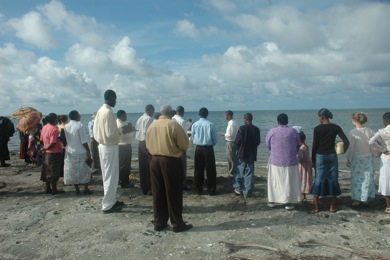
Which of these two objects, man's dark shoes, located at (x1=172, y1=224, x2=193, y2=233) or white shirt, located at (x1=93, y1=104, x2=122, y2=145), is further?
white shirt, located at (x1=93, y1=104, x2=122, y2=145)

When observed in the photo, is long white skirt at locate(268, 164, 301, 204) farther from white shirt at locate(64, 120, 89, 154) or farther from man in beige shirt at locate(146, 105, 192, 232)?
white shirt at locate(64, 120, 89, 154)

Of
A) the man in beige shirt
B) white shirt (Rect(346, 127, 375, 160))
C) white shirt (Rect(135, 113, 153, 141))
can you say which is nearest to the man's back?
white shirt (Rect(346, 127, 375, 160))

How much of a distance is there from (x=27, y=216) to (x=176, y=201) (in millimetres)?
3490

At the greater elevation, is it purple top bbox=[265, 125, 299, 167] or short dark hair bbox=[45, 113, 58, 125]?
short dark hair bbox=[45, 113, 58, 125]

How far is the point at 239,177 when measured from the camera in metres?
Answer: 7.93

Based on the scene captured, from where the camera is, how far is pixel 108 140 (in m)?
6.31

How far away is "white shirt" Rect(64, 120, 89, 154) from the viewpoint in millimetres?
7676

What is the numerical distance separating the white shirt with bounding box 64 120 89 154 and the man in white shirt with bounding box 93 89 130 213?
1.46 meters

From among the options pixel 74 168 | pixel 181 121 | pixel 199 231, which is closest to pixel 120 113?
pixel 181 121

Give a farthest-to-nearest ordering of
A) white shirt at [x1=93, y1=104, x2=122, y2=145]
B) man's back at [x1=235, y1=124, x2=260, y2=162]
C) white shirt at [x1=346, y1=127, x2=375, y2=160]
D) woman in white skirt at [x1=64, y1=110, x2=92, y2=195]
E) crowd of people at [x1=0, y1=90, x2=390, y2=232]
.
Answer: woman in white skirt at [x1=64, y1=110, x2=92, y2=195], man's back at [x1=235, y1=124, x2=260, y2=162], white shirt at [x1=346, y1=127, x2=375, y2=160], white shirt at [x1=93, y1=104, x2=122, y2=145], crowd of people at [x1=0, y1=90, x2=390, y2=232]

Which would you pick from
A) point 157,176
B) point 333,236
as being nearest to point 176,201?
point 157,176

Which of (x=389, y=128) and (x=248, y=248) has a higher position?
(x=389, y=128)

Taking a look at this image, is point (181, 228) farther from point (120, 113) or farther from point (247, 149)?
point (120, 113)

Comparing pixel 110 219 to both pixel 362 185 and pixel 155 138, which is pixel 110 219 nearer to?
pixel 155 138
